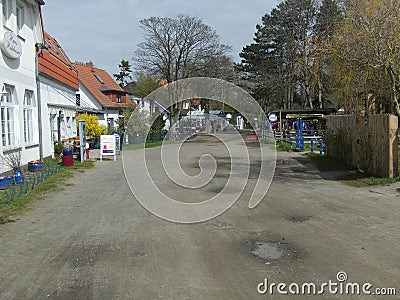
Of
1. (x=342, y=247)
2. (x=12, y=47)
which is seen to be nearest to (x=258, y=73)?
(x=12, y=47)

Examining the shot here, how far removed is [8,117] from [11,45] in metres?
2.55

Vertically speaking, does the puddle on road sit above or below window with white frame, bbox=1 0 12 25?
below

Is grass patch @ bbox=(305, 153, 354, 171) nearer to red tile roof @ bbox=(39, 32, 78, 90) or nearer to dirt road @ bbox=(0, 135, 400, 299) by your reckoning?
dirt road @ bbox=(0, 135, 400, 299)

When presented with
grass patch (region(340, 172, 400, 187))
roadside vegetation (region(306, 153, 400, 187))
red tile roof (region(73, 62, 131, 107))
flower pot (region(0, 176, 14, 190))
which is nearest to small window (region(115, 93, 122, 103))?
red tile roof (region(73, 62, 131, 107))

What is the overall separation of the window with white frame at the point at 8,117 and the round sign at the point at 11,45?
1212 millimetres

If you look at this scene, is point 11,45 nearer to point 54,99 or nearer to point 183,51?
point 54,99

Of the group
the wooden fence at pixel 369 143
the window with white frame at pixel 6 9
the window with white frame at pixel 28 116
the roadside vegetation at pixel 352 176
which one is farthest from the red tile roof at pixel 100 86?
the roadside vegetation at pixel 352 176

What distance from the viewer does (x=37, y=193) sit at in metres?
12.2

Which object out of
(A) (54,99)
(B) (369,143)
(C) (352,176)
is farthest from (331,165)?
(A) (54,99)

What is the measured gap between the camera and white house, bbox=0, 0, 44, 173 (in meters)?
15.0

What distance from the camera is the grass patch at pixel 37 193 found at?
9.71 meters

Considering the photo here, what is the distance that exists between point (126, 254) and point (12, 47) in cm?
1147

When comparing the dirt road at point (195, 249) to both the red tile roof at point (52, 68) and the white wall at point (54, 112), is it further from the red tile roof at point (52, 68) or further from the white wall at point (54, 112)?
the red tile roof at point (52, 68)

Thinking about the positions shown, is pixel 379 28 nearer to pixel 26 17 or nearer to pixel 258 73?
pixel 26 17
